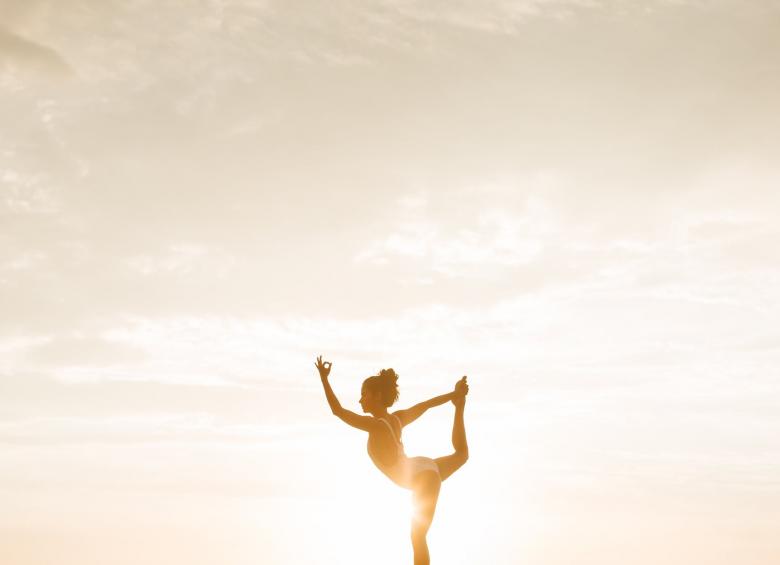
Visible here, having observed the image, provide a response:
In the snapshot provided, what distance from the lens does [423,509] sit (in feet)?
55.1

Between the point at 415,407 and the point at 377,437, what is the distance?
1.10 meters

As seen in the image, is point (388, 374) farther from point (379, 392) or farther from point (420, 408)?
point (420, 408)

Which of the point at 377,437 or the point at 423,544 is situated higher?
the point at 377,437

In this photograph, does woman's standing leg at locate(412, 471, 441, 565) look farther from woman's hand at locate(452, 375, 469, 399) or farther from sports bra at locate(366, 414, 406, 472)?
woman's hand at locate(452, 375, 469, 399)

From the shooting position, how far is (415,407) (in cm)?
1775

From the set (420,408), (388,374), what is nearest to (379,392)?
(388,374)

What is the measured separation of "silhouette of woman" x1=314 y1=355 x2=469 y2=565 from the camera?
16.5m

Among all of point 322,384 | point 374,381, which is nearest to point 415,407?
point 374,381

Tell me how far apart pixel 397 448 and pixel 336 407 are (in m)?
1.52

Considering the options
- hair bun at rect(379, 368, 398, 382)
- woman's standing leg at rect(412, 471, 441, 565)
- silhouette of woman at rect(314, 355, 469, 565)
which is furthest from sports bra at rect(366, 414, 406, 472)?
hair bun at rect(379, 368, 398, 382)

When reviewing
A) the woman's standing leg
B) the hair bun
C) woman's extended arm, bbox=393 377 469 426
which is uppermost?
the hair bun

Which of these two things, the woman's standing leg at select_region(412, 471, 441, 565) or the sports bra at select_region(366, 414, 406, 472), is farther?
the sports bra at select_region(366, 414, 406, 472)

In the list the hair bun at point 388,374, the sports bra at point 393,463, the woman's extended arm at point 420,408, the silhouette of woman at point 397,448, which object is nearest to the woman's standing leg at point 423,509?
the silhouette of woman at point 397,448

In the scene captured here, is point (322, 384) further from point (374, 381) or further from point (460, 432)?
point (460, 432)
